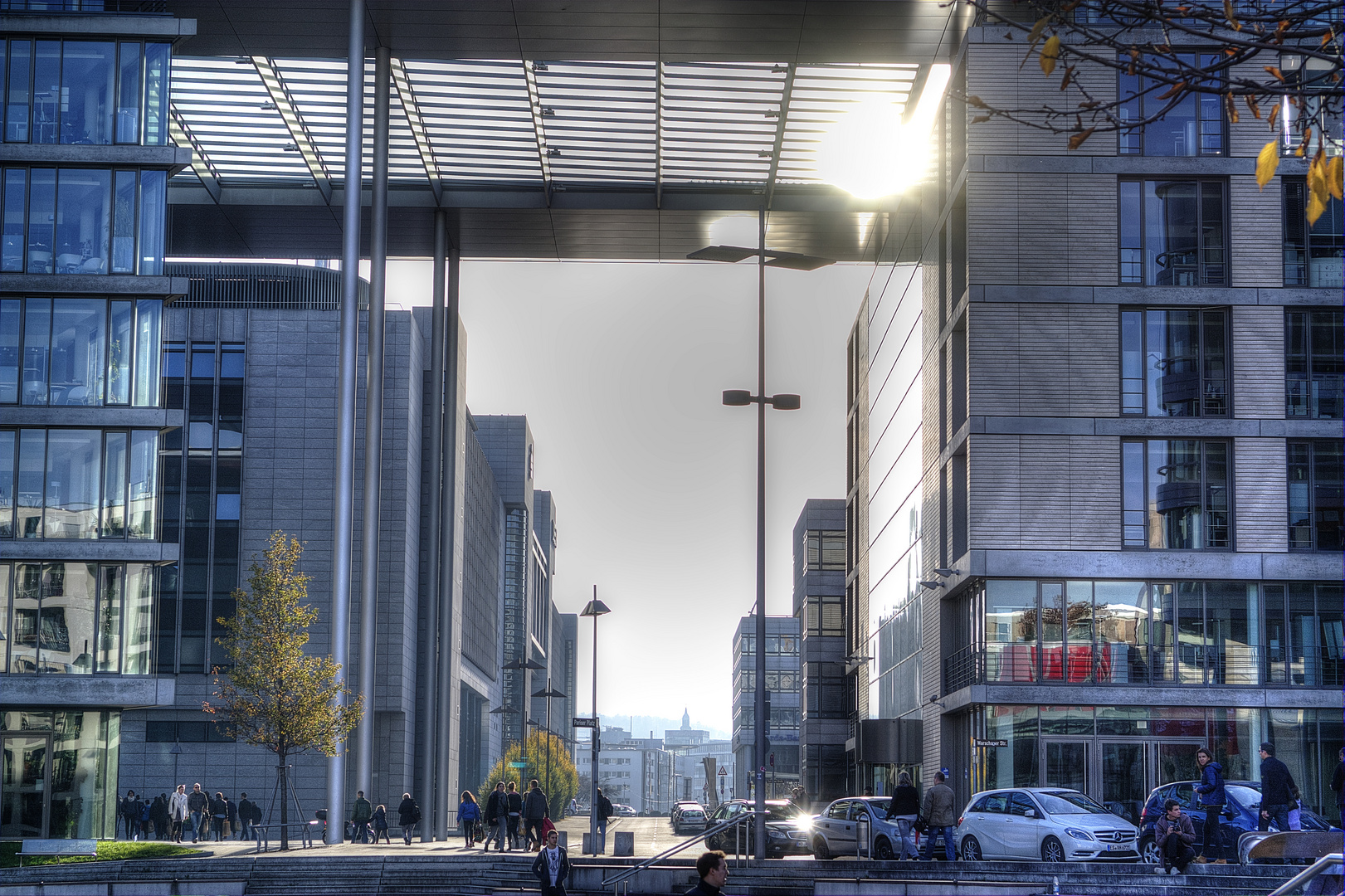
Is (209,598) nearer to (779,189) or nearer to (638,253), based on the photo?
(638,253)

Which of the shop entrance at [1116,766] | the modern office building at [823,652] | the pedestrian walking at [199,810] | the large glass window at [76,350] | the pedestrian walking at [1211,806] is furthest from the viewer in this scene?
the modern office building at [823,652]

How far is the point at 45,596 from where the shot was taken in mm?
31406

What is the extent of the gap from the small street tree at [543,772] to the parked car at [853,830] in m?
48.7

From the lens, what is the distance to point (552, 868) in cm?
1877

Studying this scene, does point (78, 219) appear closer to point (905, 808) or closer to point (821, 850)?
point (821, 850)

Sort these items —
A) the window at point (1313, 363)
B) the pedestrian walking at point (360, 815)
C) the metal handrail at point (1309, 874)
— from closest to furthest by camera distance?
1. the metal handrail at point (1309, 874)
2. the window at point (1313, 363)
3. the pedestrian walking at point (360, 815)

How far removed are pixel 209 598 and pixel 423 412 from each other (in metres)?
13.0

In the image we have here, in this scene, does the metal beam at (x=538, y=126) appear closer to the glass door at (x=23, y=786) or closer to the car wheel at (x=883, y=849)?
the glass door at (x=23, y=786)

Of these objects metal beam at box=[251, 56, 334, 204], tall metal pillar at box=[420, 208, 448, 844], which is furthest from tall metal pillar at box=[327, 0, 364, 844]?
tall metal pillar at box=[420, 208, 448, 844]

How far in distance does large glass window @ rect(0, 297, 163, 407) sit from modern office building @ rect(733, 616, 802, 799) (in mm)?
66403

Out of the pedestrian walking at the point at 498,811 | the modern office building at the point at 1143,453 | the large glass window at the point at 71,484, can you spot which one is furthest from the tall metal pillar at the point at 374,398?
the modern office building at the point at 1143,453

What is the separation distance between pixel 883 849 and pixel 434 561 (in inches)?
785

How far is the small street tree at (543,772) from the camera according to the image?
86250 millimetres

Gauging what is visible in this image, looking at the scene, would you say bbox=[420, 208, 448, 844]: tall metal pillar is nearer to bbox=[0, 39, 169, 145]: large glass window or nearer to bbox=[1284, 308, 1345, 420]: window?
bbox=[0, 39, 169, 145]: large glass window
